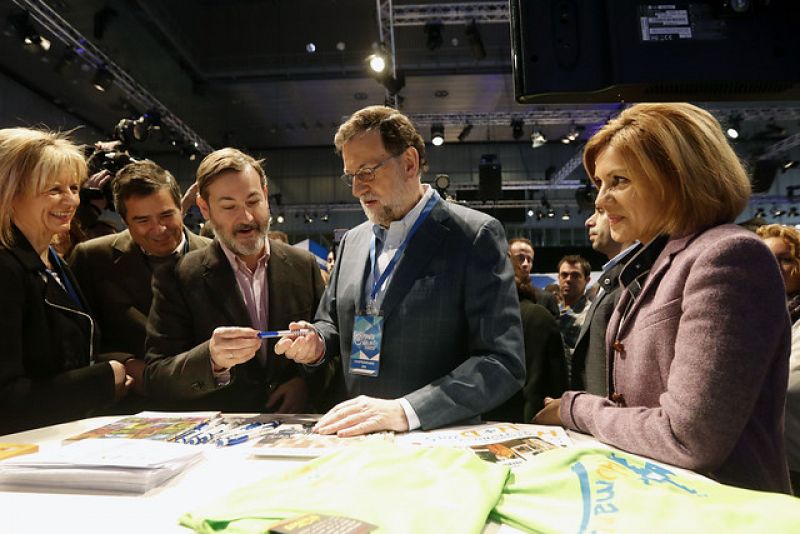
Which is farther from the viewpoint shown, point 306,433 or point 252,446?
point 306,433

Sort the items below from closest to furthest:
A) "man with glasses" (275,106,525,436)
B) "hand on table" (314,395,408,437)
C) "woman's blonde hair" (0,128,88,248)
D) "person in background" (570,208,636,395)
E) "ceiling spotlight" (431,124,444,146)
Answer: "hand on table" (314,395,408,437)
"man with glasses" (275,106,525,436)
"person in background" (570,208,636,395)
"woman's blonde hair" (0,128,88,248)
"ceiling spotlight" (431,124,444,146)

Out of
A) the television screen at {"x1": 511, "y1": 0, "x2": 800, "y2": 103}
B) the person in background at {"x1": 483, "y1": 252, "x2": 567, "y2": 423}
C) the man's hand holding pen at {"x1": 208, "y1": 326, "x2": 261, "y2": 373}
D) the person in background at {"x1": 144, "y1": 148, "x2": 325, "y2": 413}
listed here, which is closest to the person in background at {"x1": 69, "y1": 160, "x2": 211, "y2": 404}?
the person in background at {"x1": 144, "y1": 148, "x2": 325, "y2": 413}

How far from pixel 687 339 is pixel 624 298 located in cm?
33

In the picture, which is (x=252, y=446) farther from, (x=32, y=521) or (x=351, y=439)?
(x=32, y=521)

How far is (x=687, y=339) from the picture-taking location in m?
1.03

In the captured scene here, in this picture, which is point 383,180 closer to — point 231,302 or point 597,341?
point 231,302

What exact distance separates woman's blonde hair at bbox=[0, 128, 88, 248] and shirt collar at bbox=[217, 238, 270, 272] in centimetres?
66

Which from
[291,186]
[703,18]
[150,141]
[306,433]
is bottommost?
[306,433]

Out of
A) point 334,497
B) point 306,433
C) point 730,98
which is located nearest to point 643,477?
point 334,497

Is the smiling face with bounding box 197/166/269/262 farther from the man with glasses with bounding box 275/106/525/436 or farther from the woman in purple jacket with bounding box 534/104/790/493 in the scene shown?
the woman in purple jacket with bounding box 534/104/790/493

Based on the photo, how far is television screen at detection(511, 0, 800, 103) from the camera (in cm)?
115

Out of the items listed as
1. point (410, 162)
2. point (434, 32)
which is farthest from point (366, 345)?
point (434, 32)

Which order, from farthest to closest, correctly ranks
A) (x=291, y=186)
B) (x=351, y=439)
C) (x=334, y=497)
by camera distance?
(x=291, y=186), (x=351, y=439), (x=334, y=497)

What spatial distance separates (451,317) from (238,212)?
0.99m
